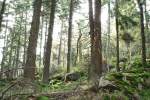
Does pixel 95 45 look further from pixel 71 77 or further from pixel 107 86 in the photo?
pixel 71 77

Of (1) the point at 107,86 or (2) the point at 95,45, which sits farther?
(2) the point at 95,45

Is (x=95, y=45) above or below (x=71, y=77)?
above

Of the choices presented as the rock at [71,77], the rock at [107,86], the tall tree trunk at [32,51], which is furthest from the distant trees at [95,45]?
the rock at [71,77]

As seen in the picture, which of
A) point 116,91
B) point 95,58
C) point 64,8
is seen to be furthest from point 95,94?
point 64,8

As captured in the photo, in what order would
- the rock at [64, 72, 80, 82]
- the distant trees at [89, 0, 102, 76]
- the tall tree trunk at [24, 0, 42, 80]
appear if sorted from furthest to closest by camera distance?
1. the rock at [64, 72, 80, 82]
2. the tall tree trunk at [24, 0, 42, 80]
3. the distant trees at [89, 0, 102, 76]

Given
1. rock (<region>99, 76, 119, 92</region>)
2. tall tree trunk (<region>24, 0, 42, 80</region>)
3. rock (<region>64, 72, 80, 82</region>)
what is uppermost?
tall tree trunk (<region>24, 0, 42, 80</region>)

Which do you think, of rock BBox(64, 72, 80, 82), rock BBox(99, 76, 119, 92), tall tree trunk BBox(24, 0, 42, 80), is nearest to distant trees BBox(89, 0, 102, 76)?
rock BBox(99, 76, 119, 92)

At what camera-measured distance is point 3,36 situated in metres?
50.2

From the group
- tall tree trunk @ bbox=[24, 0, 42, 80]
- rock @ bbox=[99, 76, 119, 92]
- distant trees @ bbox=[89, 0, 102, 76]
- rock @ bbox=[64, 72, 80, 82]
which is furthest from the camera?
rock @ bbox=[64, 72, 80, 82]

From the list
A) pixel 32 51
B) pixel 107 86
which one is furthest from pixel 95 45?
pixel 32 51

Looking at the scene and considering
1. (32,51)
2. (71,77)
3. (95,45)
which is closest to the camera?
(95,45)

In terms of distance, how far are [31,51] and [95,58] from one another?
3.48 metres

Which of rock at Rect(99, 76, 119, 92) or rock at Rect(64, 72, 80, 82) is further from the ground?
rock at Rect(99, 76, 119, 92)

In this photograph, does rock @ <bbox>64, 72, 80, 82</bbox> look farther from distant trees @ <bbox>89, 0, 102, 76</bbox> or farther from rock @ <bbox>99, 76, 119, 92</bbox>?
rock @ <bbox>99, 76, 119, 92</bbox>
